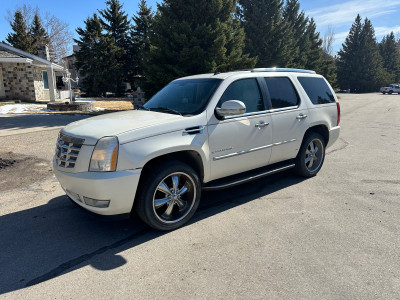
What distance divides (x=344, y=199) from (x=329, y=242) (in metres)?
1.50

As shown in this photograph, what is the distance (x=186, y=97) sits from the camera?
449cm

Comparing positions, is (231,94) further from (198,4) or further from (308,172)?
(198,4)

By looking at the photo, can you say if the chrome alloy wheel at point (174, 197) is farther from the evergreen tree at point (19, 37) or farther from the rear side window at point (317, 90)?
the evergreen tree at point (19, 37)

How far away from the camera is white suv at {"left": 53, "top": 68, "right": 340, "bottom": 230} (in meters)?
3.31

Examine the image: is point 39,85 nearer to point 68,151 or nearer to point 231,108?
point 68,151

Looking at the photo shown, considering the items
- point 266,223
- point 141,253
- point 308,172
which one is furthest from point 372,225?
point 141,253

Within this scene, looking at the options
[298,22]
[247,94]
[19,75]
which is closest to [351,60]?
[298,22]

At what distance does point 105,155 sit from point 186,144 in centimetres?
96

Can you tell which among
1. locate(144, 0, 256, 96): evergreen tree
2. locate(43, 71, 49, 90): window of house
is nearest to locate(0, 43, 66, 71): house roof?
locate(43, 71, 49, 90): window of house

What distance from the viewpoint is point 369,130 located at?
1154 cm

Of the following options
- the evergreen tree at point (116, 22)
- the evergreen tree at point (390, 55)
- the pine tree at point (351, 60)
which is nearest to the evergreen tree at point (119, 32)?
the evergreen tree at point (116, 22)

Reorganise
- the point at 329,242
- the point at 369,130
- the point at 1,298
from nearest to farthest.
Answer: the point at 1,298 → the point at 329,242 → the point at 369,130

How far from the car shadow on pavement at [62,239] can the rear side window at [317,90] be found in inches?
81.2

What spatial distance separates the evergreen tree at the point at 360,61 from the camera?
59844 millimetres
